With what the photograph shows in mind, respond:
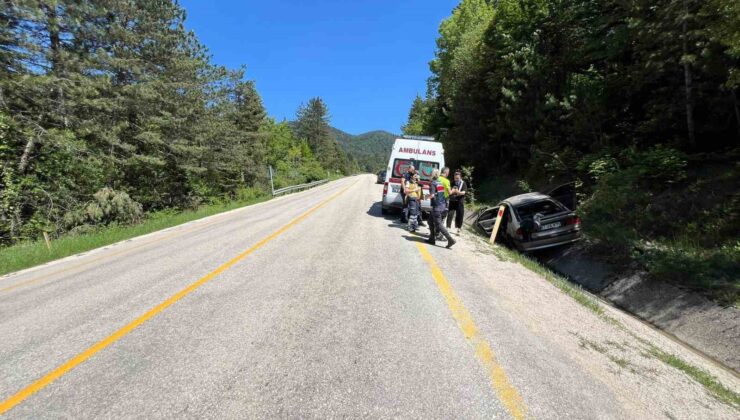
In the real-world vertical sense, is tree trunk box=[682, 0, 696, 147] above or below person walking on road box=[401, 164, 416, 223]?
above

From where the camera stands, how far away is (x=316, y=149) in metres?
89.2

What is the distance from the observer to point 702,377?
12.0 feet

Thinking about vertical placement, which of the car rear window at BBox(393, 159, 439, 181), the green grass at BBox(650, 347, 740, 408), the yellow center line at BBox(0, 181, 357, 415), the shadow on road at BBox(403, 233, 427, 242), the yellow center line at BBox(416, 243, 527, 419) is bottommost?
the green grass at BBox(650, 347, 740, 408)

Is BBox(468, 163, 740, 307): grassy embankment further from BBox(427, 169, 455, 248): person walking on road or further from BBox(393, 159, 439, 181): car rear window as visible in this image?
BBox(393, 159, 439, 181): car rear window

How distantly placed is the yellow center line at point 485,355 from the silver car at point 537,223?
4.34 m

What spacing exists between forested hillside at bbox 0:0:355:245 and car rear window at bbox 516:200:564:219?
1692 centimetres

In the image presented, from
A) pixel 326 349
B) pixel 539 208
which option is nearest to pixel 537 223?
pixel 539 208

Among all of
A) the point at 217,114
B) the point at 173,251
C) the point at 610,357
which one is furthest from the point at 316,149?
the point at 610,357

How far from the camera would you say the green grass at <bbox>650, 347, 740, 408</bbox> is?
10.9 feet

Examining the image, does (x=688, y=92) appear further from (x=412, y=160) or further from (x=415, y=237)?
(x=415, y=237)

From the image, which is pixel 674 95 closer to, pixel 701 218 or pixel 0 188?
pixel 701 218

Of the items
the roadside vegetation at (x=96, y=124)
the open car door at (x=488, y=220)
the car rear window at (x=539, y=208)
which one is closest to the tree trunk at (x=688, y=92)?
the car rear window at (x=539, y=208)

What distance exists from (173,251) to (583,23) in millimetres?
17142

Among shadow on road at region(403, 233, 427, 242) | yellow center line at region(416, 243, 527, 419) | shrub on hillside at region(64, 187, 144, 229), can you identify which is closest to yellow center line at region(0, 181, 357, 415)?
yellow center line at region(416, 243, 527, 419)
